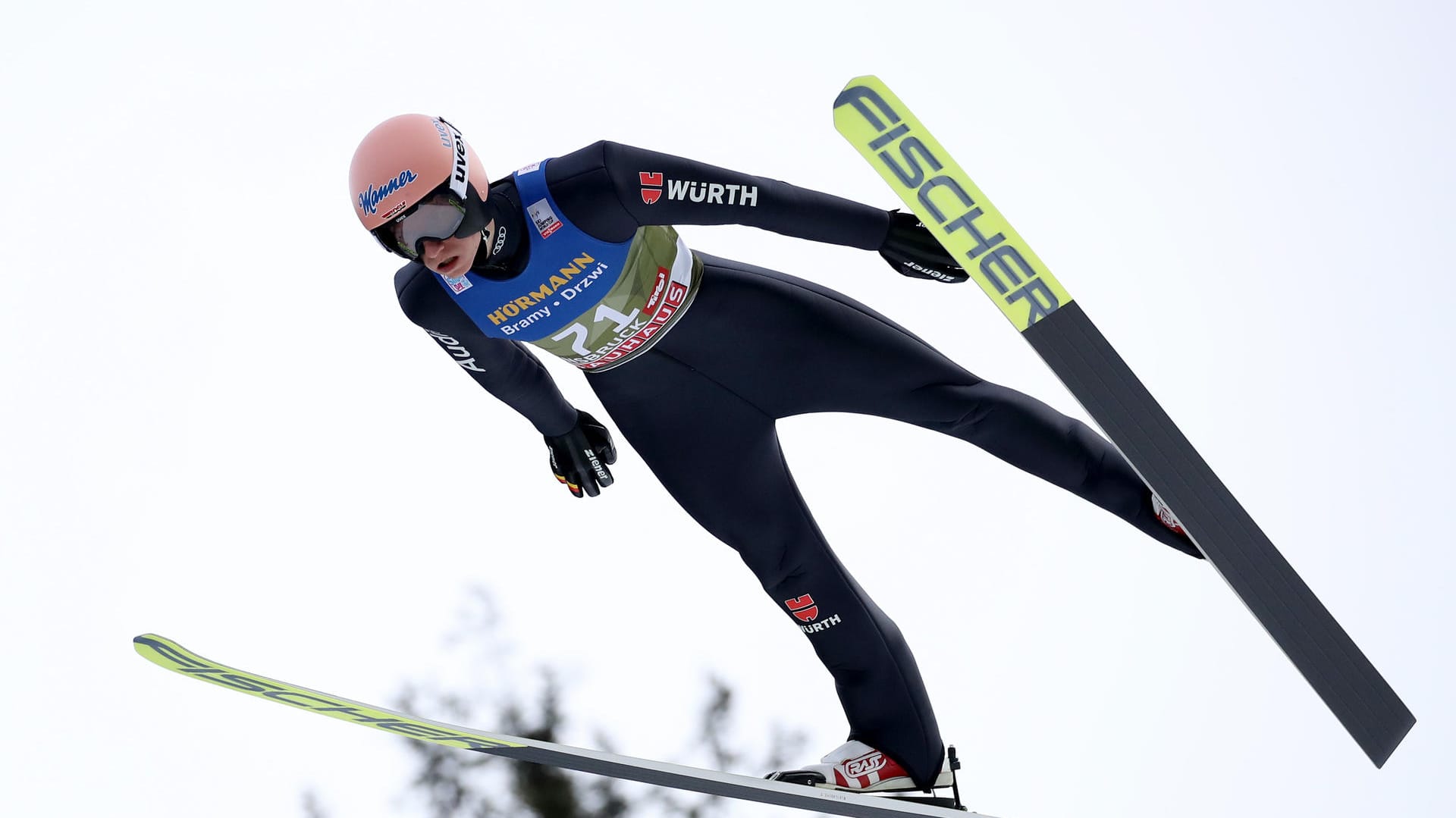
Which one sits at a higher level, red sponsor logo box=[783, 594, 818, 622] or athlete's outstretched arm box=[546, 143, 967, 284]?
athlete's outstretched arm box=[546, 143, 967, 284]

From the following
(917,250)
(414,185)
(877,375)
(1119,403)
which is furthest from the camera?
(877,375)

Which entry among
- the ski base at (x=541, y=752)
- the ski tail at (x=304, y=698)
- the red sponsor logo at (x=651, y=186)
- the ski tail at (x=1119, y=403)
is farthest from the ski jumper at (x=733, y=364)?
the ski tail at (x=304, y=698)

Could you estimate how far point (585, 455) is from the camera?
301cm

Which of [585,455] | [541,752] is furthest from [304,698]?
[585,455]

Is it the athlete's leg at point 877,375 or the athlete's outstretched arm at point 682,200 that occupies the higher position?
the athlete's outstretched arm at point 682,200

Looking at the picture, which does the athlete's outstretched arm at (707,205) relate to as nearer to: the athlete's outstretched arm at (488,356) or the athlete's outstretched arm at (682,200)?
the athlete's outstretched arm at (682,200)

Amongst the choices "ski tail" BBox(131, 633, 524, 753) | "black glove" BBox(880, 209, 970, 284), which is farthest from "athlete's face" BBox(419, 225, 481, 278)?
"ski tail" BBox(131, 633, 524, 753)

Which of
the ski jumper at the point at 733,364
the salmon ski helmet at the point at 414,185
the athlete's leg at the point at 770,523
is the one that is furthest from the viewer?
the athlete's leg at the point at 770,523

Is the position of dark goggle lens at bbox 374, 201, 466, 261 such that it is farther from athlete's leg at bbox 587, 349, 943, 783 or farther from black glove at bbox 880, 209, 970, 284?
black glove at bbox 880, 209, 970, 284

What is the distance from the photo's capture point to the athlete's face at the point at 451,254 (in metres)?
2.45

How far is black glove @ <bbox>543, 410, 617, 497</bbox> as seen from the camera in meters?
3.01

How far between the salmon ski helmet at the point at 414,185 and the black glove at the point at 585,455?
69 centimetres

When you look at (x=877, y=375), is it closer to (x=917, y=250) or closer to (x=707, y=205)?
(x=917, y=250)

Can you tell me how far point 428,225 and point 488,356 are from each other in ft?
1.38
